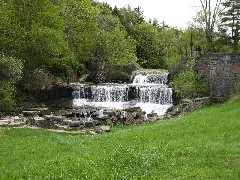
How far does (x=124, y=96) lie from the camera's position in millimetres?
41844

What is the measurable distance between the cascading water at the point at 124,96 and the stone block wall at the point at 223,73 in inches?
311

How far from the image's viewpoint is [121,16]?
8219cm

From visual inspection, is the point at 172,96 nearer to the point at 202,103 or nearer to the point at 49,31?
the point at 202,103

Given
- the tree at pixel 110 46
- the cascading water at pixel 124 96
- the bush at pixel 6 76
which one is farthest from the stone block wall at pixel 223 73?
the tree at pixel 110 46

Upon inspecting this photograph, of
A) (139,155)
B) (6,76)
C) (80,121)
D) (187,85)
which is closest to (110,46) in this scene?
(187,85)

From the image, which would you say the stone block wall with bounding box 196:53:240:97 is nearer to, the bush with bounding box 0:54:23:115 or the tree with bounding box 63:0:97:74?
the bush with bounding box 0:54:23:115

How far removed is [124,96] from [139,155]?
30300 millimetres

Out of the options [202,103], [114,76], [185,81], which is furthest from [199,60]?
[114,76]

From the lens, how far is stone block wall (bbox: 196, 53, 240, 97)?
28609 millimetres

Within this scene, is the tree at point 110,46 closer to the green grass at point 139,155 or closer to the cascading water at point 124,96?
the cascading water at point 124,96

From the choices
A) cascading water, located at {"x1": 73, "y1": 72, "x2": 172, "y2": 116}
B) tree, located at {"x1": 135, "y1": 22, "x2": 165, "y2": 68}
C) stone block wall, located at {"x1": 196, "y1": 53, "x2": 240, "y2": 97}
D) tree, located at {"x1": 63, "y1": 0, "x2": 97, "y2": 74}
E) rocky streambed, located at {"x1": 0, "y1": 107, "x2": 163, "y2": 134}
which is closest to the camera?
rocky streambed, located at {"x1": 0, "y1": 107, "x2": 163, "y2": 134}

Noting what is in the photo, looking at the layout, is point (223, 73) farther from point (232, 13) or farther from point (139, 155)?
point (139, 155)

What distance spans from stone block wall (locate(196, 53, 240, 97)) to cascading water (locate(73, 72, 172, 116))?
25.9ft

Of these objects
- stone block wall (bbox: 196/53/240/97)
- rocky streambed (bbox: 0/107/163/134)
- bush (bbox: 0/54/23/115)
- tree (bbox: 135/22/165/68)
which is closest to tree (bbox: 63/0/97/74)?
bush (bbox: 0/54/23/115)
